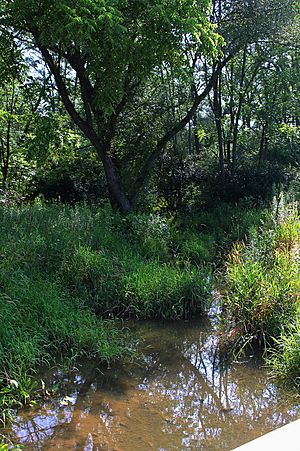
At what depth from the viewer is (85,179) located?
45.0ft

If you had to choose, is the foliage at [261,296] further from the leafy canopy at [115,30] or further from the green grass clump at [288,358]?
the leafy canopy at [115,30]

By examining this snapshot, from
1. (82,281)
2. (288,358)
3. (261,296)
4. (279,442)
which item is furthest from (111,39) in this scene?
(279,442)

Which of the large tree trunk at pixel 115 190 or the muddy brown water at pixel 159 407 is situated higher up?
the large tree trunk at pixel 115 190

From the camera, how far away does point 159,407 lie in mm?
4586

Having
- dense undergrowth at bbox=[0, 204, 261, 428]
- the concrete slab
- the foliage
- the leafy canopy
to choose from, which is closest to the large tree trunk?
dense undergrowth at bbox=[0, 204, 261, 428]

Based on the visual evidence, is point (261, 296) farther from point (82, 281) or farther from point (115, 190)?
point (115, 190)

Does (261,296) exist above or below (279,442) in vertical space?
below

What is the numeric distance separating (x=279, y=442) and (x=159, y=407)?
3.28 meters

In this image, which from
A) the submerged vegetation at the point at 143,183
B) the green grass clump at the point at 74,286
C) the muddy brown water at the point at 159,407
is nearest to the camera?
the muddy brown water at the point at 159,407

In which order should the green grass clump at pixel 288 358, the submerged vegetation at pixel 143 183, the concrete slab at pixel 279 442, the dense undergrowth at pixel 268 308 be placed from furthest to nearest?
the submerged vegetation at pixel 143 183, the dense undergrowth at pixel 268 308, the green grass clump at pixel 288 358, the concrete slab at pixel 279 442

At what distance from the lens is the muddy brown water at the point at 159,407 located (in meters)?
4.04

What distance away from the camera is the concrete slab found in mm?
1430

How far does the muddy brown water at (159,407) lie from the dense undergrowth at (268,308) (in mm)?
272

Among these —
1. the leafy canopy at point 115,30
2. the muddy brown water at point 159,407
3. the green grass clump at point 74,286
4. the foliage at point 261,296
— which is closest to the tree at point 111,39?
the leafy canopy at point 115,30
